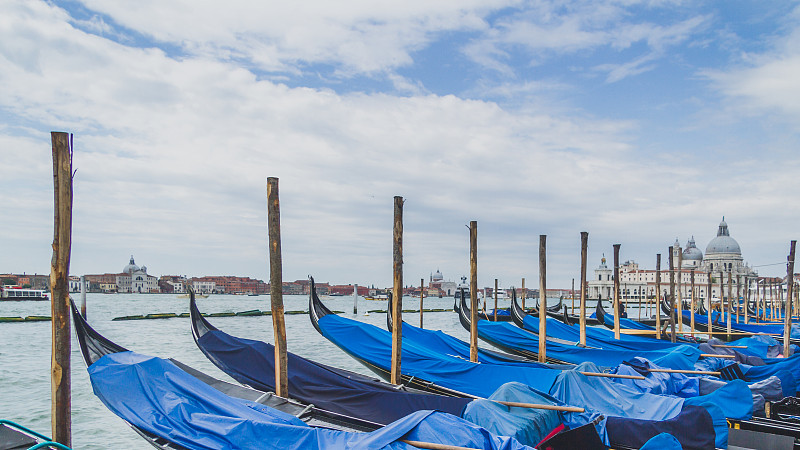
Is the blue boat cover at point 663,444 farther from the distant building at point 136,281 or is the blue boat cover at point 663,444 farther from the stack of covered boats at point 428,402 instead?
the distant building at point 136,281

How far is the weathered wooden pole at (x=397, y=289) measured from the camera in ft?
23.6

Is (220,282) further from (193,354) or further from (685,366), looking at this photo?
(685,366)

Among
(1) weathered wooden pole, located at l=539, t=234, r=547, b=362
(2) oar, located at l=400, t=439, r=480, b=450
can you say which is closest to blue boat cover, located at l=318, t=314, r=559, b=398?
(1) weathered wooden pole, located at l=539, t=234, r=547, b=362

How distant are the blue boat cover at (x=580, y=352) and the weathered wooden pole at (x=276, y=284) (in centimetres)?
491

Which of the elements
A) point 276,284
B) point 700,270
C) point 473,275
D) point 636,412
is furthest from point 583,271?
point 700,270

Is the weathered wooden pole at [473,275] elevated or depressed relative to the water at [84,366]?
elevated

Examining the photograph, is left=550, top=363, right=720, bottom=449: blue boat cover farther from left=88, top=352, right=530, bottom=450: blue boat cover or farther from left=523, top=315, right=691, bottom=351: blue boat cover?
left=523, top=315, right=691, bottom=351: blue boat cover

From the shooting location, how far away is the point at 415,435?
3.78m

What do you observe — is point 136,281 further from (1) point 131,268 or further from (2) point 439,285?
(2) point 439,285

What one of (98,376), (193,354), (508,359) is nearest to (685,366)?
(508,359)

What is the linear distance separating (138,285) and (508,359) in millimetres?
96473

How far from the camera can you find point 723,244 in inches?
3317

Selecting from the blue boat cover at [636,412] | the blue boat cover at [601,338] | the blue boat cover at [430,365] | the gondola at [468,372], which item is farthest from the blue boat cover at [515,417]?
the blue boat cover at [601,338]

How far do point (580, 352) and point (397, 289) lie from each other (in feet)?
12.7
